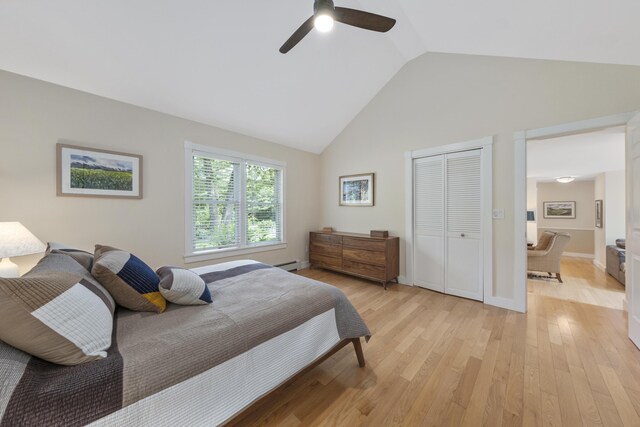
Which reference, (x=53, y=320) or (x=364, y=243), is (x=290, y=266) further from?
(x=53, y=320)

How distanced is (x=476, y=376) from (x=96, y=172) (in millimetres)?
3963

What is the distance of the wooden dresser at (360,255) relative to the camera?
3656mm

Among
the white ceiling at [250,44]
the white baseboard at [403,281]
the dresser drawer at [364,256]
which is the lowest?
the white baseboard at [403,281]

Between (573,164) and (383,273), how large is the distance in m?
4.56

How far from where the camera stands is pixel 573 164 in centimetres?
478

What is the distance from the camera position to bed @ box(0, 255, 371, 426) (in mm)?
785

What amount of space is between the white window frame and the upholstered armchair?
4237mm

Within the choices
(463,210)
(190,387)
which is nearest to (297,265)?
(463,210)

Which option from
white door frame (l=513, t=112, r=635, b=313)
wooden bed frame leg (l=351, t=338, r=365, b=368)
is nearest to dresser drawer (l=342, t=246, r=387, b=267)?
white door frame (l=513, t=112, r=635, b=313)

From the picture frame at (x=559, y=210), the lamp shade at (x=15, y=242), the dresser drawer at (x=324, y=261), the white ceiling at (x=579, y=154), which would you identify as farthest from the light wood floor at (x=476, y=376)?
the picture frame at (x=559, y=210)

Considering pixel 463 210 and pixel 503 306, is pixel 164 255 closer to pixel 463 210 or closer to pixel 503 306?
pixel 463 210

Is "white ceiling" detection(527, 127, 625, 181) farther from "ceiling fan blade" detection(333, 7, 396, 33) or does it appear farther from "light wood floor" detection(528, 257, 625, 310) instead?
"ceiling fan blade" detection(333, 7, 396, 33)

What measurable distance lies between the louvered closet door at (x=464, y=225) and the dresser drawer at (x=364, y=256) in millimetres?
894

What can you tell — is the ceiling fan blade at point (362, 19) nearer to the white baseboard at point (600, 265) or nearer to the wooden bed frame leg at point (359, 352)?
the wooden bed frame leg at point (359, 352)
